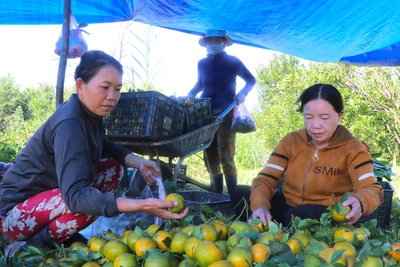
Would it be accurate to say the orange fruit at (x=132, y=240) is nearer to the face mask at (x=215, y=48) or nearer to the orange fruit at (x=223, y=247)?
the orange fruit at (x=223, y=247)

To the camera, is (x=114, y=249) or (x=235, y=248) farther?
(x=114, y=249)

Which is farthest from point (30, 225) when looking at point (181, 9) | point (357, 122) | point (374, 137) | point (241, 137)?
point (374, 137)

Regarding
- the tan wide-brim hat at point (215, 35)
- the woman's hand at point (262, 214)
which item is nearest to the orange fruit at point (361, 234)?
the woman's hand at point (262, 214)

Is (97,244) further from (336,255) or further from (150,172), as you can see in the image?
(336,255)

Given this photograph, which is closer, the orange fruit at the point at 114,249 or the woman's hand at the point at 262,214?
the orange fruit at the point at 114,249

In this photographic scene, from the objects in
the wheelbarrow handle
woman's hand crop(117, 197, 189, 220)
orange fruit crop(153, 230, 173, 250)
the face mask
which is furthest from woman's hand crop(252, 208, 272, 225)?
the face mask

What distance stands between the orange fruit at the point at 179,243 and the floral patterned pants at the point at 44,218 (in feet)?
2.05

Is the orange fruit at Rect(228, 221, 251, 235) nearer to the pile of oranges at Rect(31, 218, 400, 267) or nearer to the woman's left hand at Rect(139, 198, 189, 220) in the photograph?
the pile of oranges at Rect(31, 218, 400, 267)

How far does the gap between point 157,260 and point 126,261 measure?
0.42 feet

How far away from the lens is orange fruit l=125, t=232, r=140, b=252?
1504mm

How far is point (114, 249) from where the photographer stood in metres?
1.47

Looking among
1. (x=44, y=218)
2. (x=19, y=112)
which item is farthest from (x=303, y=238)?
(x=19, y=112)

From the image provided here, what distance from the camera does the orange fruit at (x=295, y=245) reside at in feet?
4.68

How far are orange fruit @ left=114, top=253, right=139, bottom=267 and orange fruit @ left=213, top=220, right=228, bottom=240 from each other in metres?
0.34
